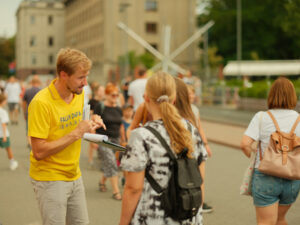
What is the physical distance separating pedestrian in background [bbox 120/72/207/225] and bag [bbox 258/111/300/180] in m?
1.40

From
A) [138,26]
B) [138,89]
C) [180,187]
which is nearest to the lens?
[180,187]

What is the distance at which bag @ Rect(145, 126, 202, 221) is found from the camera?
2920 millimetres

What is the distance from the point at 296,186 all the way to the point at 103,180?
4.27 meters

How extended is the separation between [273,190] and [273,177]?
0.36 feet

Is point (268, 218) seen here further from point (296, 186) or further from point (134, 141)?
point (134, 141)

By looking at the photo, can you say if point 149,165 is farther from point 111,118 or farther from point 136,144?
point 111,118

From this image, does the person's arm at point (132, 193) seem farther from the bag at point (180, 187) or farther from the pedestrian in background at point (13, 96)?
the pedestrian in background at point (13, 96)

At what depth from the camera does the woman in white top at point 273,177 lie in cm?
432

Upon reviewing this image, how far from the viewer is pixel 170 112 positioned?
3.02 metres

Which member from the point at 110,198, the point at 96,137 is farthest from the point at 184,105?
the point at 110,198

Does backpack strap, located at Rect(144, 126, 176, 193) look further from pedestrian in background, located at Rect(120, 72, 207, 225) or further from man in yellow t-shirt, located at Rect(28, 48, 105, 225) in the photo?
man in yellow t-shirt, located at Rect(28, 48, 105, 225)

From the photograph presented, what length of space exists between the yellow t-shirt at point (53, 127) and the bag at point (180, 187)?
0.89 metres

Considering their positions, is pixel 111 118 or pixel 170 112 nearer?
pixel 170 112

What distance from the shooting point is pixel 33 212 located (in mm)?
6793
